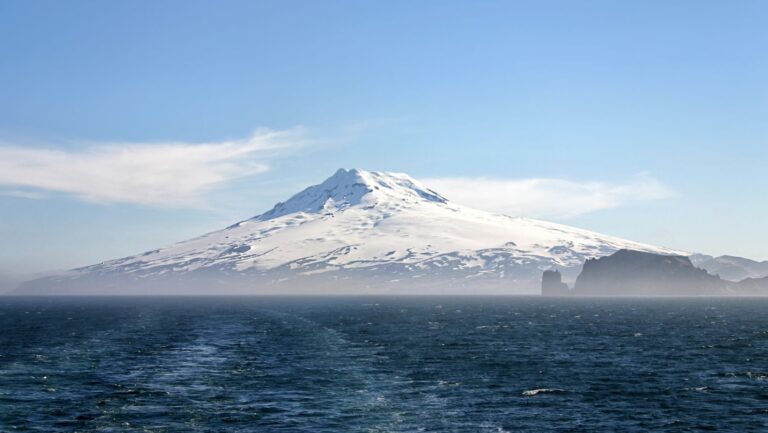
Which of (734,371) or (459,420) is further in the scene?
(734,371)

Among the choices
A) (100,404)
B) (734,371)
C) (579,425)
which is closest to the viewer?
(579,425)

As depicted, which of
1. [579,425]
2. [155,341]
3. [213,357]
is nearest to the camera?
[579,425]

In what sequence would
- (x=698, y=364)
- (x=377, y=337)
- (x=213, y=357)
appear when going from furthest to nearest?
1. (x=377, y=337)
2. (x=213, y=357)
3. (x=698, y=364)

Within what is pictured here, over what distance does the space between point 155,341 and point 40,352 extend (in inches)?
806

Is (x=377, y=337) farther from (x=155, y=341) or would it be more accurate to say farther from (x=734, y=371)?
(x=734, y=371)

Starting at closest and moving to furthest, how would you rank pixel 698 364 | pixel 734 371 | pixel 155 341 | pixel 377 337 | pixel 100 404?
1. pixel 100 404
2. pixel 734 371
3. pixel 698 364
4. pixel 155 341
5. pixel 377 337

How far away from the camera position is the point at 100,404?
62.0 metres

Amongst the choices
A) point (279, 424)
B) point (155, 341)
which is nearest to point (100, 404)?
point (279, 424)

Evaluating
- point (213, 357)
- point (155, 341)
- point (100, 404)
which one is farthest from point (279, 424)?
point (155, 341)

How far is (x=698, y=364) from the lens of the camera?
89.5 m

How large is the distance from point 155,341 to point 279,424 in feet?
239

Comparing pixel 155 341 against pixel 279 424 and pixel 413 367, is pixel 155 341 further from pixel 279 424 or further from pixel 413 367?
pixel 279 424

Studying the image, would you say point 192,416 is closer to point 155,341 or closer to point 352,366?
point 352,366

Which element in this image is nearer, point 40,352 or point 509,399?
point 509,399
